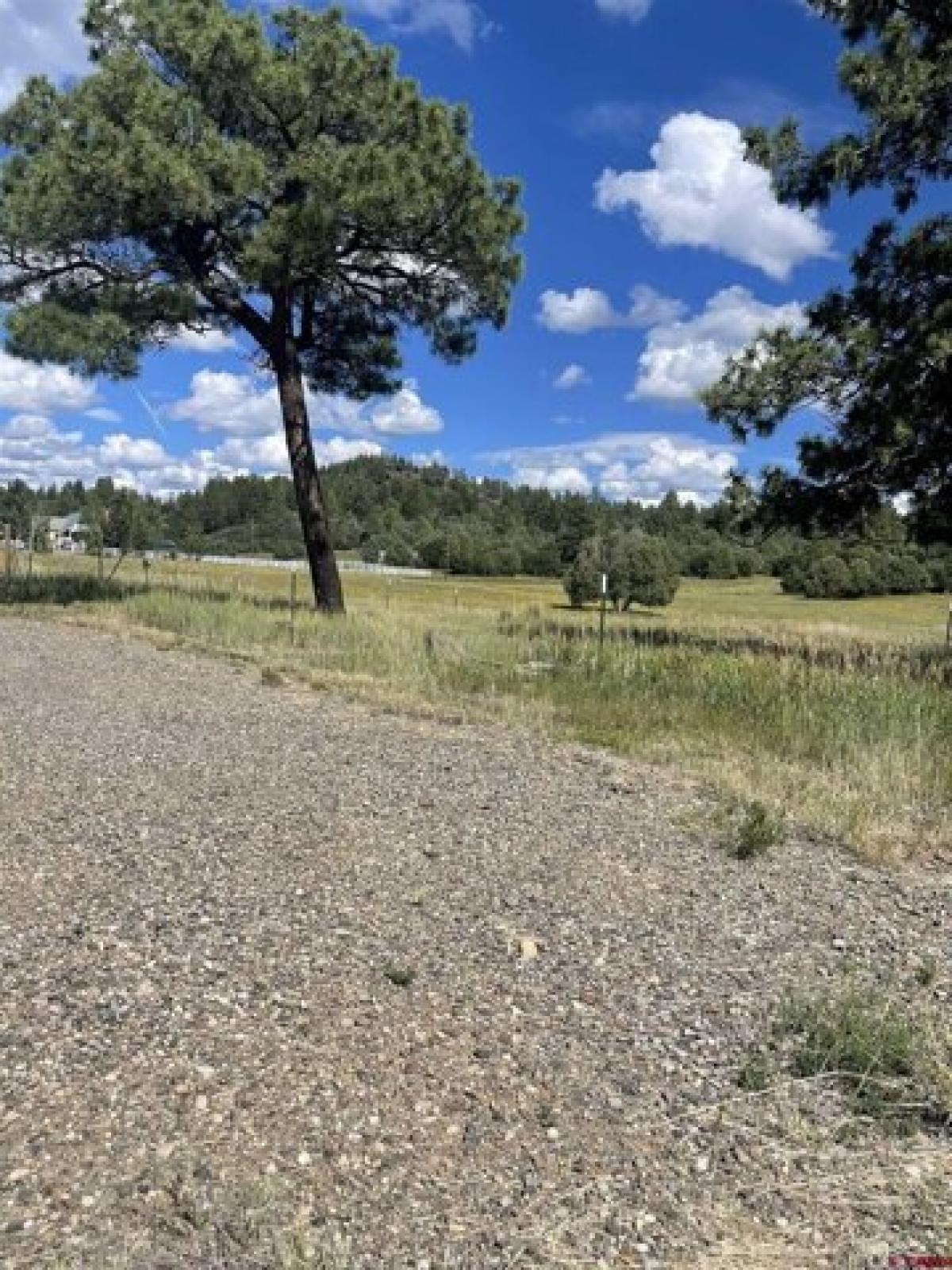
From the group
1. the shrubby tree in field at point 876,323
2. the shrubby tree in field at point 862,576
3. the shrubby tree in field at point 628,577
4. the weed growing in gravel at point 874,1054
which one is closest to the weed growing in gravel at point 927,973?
the weed growing in gravel at point 874,1054

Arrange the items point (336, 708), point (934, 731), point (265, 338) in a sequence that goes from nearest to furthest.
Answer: point (934, 731), point (336, 708), point (265, 338)

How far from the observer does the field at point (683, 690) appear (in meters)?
6.95

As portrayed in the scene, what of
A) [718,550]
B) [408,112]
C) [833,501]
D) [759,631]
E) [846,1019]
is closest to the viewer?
[846,1019]

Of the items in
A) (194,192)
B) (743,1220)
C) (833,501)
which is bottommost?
(743,1220)

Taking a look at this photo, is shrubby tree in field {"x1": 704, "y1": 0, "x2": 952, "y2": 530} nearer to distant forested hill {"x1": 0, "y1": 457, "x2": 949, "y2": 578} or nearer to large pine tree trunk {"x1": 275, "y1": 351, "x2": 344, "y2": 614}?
large pine tree trunk {"x1": 275, "y1": 351, "x2": 344, "y2": 614}

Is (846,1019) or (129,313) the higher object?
(129,313)

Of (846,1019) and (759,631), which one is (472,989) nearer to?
(846,1019)

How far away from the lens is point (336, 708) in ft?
33.0

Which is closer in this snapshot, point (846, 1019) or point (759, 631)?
point (846, 1019)

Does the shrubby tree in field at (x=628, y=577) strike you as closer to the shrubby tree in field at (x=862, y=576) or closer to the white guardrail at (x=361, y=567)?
the shrubby tree in field at (x=862, y=576)

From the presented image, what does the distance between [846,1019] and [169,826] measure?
3.44m

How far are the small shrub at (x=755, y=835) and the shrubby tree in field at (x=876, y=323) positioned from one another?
761 centimetres

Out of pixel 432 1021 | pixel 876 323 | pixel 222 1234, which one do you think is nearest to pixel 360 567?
pixel 876 323

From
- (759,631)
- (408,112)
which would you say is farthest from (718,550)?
(408,112)
